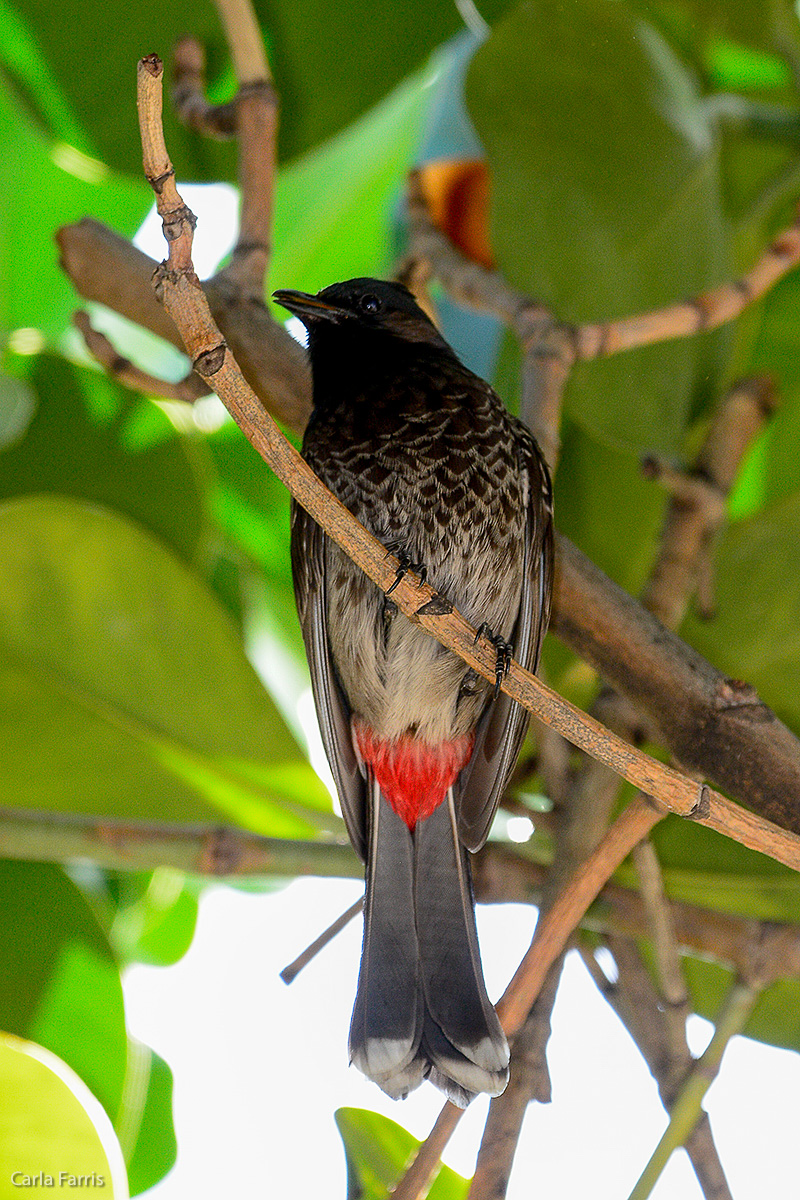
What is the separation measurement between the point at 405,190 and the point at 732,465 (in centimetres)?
101

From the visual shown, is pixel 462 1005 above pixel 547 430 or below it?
below

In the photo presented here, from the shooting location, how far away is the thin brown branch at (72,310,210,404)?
1950 millimetres

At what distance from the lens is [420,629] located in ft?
6.01

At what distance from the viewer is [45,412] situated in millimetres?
2367

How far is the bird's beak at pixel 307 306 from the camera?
7.00 ft

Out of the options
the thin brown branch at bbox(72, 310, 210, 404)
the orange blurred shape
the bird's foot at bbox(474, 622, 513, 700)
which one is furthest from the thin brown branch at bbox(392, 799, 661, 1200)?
the orange blurred shape

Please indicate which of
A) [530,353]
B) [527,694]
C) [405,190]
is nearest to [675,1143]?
[527,694]

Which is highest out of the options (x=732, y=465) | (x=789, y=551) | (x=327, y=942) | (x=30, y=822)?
(x=732, y=465)

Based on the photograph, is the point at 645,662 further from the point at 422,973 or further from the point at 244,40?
the point at 244,40

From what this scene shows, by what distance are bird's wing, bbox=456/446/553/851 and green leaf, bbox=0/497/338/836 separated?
0.30m

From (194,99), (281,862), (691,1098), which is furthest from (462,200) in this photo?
(691,1098)

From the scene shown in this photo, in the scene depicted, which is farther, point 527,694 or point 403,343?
point 403,343

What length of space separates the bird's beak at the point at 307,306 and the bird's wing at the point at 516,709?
20.9 inches

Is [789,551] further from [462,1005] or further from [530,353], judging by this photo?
[462,1005]
